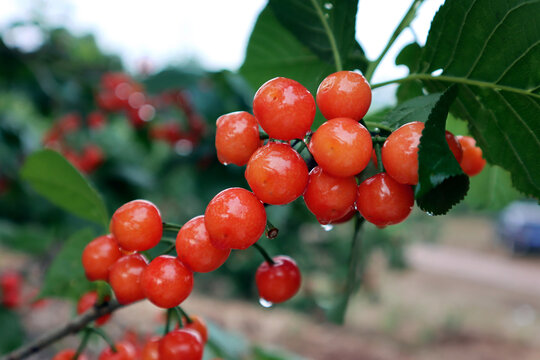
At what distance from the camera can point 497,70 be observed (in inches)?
27.0

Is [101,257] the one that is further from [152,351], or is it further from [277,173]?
[277,173]

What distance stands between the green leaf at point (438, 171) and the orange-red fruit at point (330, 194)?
11 centimetres

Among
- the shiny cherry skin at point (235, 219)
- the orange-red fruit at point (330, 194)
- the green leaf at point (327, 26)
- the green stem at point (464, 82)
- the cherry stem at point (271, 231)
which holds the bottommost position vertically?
the cherry stem at point (271, 231)

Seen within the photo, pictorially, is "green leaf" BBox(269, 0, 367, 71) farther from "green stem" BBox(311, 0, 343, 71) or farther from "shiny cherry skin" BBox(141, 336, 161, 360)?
"shiny cherry skin" BBox(141, 336, 161, 360)

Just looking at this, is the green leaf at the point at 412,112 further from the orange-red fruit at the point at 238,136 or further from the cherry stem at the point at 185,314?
the cherry stem at the point at 185,314

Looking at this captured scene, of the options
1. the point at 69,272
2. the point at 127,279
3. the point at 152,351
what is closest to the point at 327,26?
the point at 127,279

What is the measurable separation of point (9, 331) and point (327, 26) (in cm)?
253

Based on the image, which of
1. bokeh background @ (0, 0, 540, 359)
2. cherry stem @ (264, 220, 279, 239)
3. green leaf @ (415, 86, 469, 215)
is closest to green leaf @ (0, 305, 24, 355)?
bokeh background @ (0, 0, 540, 359)

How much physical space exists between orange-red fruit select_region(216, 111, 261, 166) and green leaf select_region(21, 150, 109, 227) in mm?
412

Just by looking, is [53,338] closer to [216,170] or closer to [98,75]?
[216,170]

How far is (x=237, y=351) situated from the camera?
6.04ft

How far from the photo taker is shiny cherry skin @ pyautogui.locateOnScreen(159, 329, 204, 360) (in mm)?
770

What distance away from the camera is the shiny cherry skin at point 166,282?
27.5 inches

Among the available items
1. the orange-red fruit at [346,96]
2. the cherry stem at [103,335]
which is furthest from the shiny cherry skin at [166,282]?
the orange-red fruit at [346,96]
